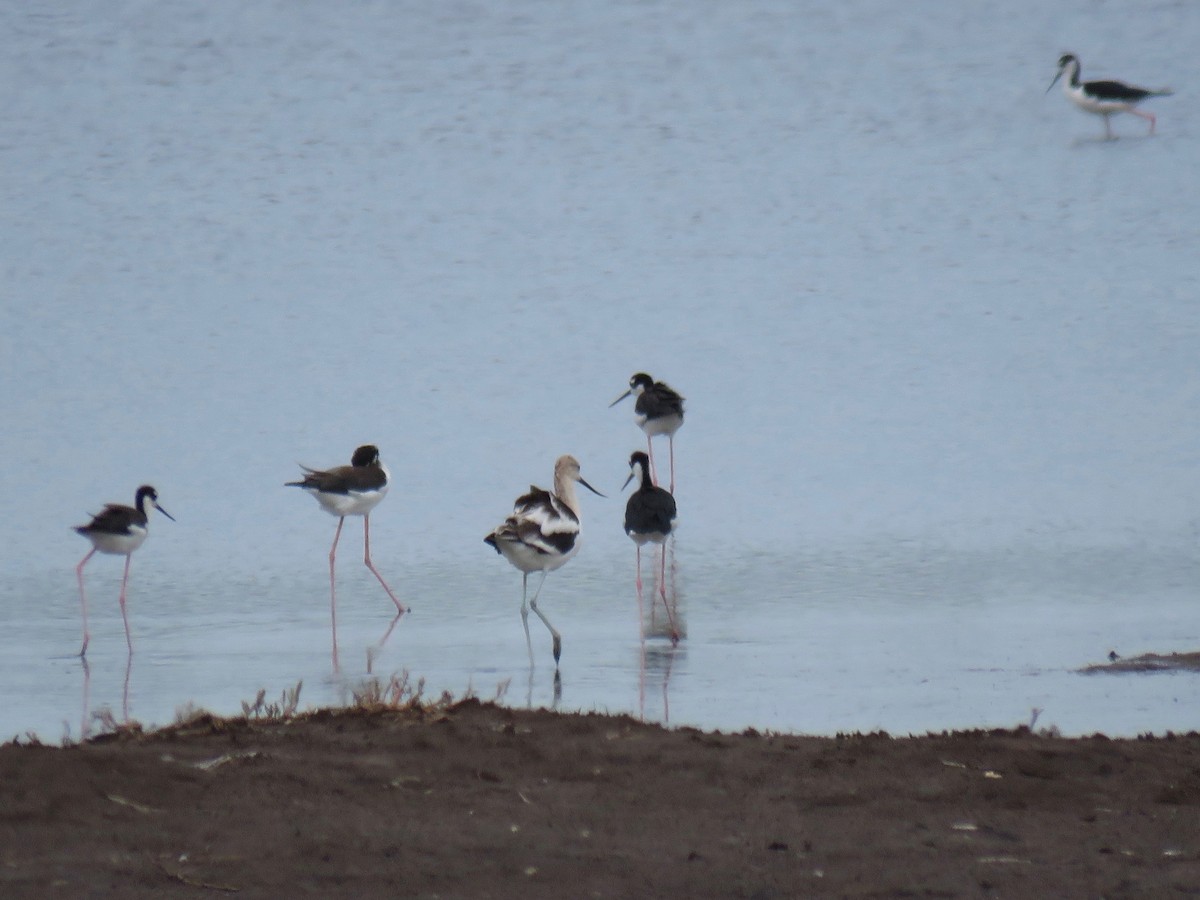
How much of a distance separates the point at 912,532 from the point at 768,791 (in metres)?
7.40

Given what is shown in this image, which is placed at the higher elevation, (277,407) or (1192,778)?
(277,407)

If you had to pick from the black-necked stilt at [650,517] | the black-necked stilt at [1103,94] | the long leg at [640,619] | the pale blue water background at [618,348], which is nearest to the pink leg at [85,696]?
the pale blue water background at [618,348]

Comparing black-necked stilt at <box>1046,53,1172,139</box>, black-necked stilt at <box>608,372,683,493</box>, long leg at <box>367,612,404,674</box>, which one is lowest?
long leg at <box>367,612,404,674</box>

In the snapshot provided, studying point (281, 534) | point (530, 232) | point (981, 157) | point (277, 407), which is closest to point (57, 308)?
point (277, 407)

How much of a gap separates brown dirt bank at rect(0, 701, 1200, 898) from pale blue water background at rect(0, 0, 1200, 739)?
3.58 feet

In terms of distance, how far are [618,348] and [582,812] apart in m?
16.1

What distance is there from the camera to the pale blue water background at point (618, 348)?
950cm

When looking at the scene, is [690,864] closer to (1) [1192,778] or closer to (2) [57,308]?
(1) [1192,778]

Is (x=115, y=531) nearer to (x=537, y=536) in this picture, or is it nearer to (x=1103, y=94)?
(x=537, y=536)

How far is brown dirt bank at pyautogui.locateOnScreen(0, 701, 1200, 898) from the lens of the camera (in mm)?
4902

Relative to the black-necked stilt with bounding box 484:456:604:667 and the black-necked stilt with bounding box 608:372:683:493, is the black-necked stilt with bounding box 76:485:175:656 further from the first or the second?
the black-necked stilt with bounding box 608:372:683:493

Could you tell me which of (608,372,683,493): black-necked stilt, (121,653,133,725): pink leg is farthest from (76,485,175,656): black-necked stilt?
(608,372,683,493): black-necked stilt

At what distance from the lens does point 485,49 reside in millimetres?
36531

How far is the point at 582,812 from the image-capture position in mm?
5582
